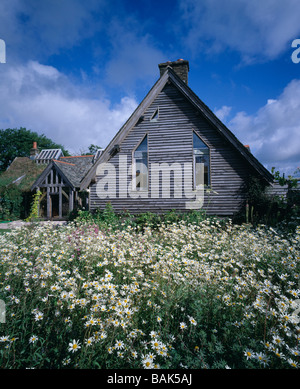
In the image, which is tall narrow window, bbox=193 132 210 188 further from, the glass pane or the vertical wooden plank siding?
the vertical wooden plank siding

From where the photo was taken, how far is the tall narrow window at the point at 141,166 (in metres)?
9.73

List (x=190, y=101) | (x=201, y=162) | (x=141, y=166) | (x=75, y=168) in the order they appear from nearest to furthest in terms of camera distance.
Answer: (x=190, y=101) < (x=201, y=162) < (x=141, y=166) < (x=75, y=168)

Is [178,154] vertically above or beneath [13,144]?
beneath

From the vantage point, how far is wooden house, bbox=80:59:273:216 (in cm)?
884

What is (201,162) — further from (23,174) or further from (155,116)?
(23,174)

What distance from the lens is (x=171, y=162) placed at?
30.7 ft

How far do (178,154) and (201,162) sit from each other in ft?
3.60

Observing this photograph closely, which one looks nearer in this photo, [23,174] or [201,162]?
[201,162]

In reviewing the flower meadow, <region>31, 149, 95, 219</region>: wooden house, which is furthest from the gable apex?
<region>31, 149, 95, 219</region>: wooden house

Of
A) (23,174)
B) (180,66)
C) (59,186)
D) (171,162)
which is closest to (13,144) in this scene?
(23,174)

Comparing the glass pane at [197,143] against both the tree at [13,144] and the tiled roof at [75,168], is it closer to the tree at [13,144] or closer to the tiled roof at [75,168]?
the tiled roof at [75,168]

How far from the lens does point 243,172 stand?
8719 mm
